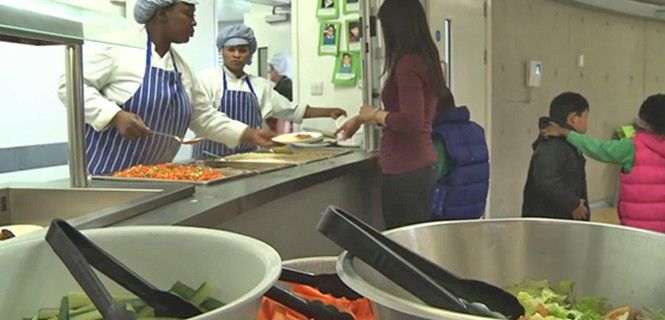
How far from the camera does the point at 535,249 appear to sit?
798mm

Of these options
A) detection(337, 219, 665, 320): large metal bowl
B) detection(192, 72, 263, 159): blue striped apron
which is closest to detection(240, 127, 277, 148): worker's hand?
detection(192, 72, 263, 159): blue striped apron

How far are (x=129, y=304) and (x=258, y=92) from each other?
119 inches

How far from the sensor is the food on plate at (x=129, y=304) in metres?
0.59

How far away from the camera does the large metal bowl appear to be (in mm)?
725

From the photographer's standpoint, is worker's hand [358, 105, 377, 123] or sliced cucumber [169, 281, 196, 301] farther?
worker's hand [358, 105, 377, 123]

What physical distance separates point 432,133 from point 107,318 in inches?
97.9

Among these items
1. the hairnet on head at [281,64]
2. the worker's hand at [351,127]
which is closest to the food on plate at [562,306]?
the worker's hand at [351,127]

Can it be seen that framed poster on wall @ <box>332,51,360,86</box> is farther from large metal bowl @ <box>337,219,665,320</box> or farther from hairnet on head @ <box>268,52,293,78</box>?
large metal bowl @ <box>337,219,665,320</box>

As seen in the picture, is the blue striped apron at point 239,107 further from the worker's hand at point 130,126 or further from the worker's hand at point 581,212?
the worker's hand at point 581,212

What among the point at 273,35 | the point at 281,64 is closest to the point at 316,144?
the point at 281,64

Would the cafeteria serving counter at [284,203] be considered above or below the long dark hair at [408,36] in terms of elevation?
below

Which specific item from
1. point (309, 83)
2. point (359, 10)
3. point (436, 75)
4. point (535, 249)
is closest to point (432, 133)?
point (436, 75)

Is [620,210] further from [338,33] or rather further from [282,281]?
[282,281]

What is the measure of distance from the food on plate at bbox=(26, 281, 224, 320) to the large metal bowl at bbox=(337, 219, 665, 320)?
0.22 meters
